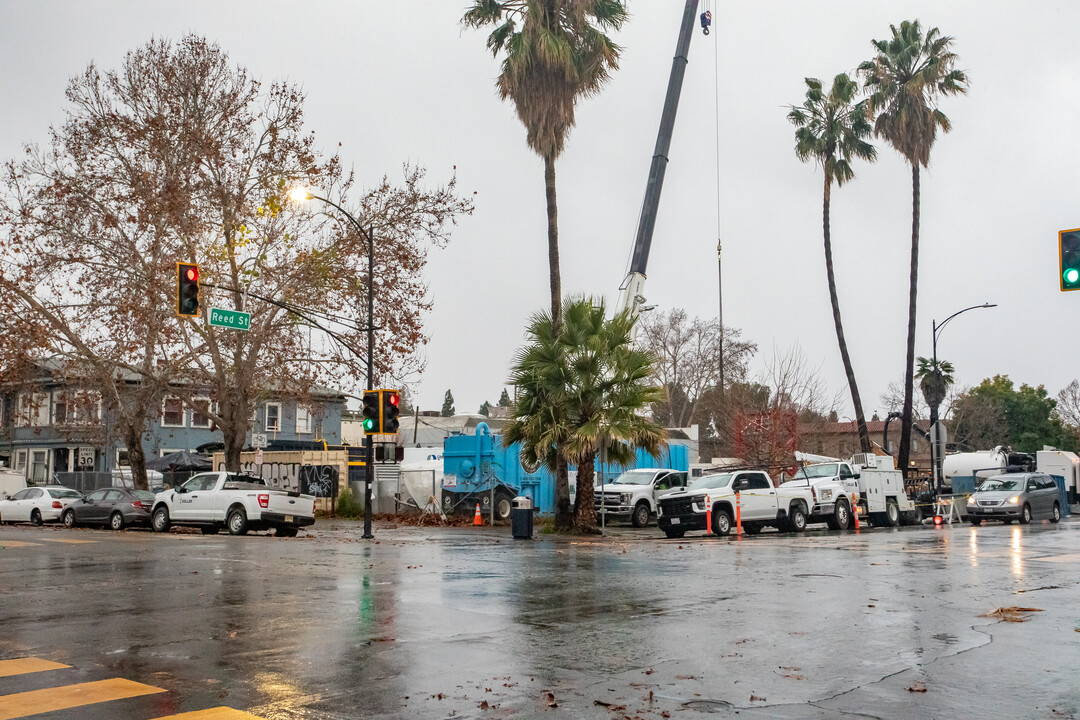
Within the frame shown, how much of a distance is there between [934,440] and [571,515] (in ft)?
57.4

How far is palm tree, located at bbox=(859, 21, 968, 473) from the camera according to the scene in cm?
4453

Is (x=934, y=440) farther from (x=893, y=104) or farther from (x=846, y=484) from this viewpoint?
(x=893, y=104)

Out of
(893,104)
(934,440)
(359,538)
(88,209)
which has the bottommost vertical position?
(359,538)

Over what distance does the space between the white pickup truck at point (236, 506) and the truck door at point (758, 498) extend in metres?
11.8

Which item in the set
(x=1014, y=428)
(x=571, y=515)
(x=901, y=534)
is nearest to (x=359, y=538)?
(x=571, y=515)

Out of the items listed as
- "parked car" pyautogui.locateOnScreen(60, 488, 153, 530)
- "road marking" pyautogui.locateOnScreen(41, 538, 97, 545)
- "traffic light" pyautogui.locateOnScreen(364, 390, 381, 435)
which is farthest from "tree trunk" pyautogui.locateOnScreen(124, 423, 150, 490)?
"traffic light" pyautogui.locateOnScreen(364, 390, 381, 435)

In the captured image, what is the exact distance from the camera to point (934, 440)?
3944cm

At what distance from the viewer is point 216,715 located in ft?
21.6

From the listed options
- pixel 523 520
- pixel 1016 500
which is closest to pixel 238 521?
pixel 523 520

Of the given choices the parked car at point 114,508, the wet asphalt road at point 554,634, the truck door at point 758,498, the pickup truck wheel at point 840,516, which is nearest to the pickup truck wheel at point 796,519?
the truck door at point 758,498

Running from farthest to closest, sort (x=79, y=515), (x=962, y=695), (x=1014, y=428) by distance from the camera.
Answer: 1. (x=1014, y=428)
2. (x=79, y=515)
3. (x=962, y=695)

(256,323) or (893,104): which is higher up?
(893,104)

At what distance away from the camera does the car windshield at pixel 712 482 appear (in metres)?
27.9

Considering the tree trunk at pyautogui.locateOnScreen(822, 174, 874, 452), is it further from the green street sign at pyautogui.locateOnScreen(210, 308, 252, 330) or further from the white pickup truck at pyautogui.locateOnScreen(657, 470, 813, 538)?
the green street sign at pyautogui.locateOnScreen(210, 308, 252, 330)
